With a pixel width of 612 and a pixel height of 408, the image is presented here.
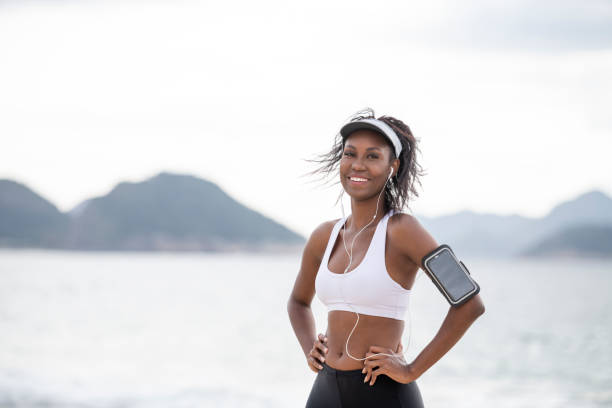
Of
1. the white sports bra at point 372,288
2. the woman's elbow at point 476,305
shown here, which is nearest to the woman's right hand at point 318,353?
the white sports bra at point 372,288

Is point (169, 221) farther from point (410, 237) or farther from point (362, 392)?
point (410, 237)

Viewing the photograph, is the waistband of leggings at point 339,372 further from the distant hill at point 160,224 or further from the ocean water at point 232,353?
the distant hill at point 160,224

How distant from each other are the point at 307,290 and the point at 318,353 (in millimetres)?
432

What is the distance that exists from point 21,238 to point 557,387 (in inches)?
4957

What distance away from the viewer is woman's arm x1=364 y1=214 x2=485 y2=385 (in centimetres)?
248

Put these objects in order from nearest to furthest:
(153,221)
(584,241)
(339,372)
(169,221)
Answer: (339,372) → (584,241) → (153,221) → (169,221)

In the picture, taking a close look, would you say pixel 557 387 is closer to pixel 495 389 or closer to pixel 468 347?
pixel 495 389

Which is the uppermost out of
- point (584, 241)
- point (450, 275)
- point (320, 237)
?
point (584, 241)

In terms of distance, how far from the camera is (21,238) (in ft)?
421

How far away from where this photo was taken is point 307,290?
317cm

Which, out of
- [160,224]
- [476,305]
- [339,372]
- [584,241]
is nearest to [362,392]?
[339,372]

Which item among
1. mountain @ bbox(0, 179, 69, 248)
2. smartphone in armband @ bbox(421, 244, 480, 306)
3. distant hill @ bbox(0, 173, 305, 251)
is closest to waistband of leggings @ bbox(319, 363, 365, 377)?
smartphone in armband @ bbox(421, 244, 480, 306)

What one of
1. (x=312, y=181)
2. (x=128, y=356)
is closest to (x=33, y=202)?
(x=128, y=356)

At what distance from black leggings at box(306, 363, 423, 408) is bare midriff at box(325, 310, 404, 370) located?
4 cm
